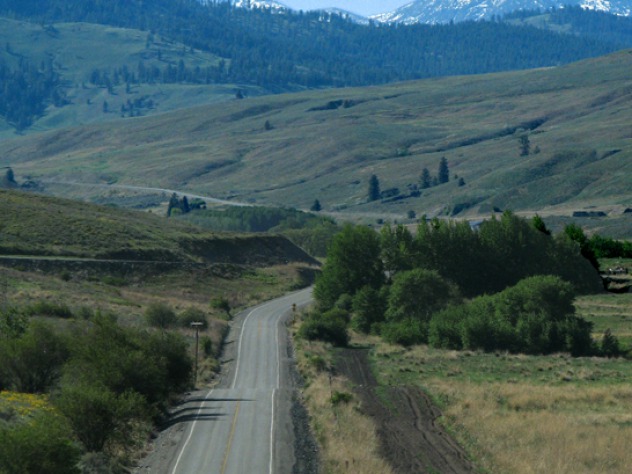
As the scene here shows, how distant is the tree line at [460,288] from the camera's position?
7081 centimetres

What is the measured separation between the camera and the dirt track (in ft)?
127

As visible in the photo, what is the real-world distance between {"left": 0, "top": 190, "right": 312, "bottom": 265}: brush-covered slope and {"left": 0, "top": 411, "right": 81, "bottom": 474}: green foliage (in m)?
67.7

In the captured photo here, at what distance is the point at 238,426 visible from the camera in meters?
43.7

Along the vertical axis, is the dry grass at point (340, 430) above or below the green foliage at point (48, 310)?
below

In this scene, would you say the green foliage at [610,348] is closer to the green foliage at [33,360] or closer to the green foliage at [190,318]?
the green foliage at [190,318]

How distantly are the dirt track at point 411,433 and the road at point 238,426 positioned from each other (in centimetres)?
333

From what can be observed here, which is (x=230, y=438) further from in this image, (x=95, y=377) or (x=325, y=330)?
(x=325, y=330)

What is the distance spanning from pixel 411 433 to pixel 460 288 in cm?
4817

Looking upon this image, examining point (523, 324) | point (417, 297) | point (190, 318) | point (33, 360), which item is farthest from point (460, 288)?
point (33, 360)

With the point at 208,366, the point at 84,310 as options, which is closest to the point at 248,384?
the point at 208,366

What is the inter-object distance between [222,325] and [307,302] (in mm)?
19678

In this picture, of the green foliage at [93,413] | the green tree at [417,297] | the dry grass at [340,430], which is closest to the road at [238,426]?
the dry grass at [340,430]

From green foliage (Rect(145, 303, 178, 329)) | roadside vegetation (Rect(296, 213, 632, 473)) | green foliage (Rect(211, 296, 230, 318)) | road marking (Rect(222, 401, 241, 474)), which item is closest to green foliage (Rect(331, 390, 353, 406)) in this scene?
roadside vegetation (Rect(296, 213, 632, 473))

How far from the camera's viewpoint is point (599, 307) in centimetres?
8419
